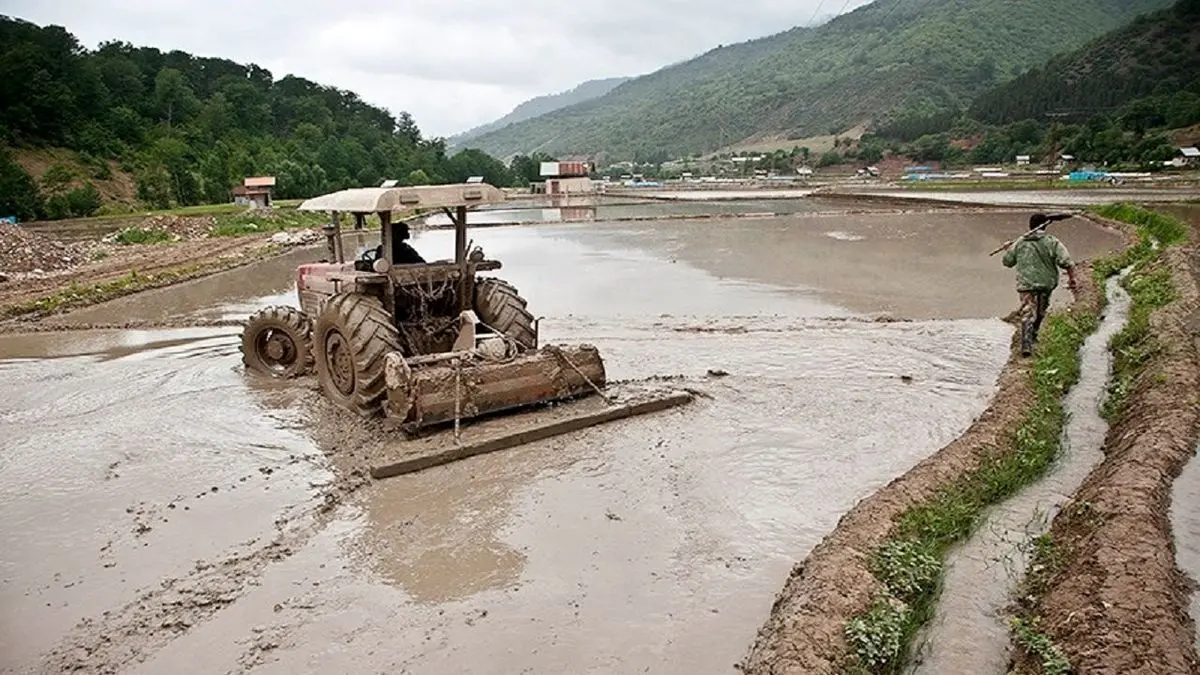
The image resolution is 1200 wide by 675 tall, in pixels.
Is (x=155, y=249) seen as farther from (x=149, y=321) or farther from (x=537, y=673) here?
(x=537, y=673)

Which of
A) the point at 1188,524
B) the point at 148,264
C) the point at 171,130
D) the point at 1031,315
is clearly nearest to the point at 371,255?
the point at 1188,524

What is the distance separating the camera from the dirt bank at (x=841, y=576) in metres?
3.72

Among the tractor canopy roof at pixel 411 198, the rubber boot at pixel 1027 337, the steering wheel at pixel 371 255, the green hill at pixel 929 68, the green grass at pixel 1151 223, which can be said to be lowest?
the rubber boot at pixel 1027 337

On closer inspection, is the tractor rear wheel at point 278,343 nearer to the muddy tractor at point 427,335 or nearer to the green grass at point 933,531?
the muddy tractor at point 427,335

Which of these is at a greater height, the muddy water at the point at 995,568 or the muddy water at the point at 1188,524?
the muddy water at the point at 1188,524

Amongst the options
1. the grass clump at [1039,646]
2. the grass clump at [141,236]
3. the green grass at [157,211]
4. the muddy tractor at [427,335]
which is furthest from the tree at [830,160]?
the grass clump at [1039,646]

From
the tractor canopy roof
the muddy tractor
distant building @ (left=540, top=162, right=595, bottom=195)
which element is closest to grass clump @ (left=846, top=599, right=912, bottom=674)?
the muddy tractor

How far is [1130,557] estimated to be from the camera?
4.39 meters

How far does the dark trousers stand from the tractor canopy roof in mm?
5993

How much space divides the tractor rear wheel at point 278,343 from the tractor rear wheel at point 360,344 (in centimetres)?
176

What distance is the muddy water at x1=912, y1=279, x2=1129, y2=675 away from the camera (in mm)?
4008

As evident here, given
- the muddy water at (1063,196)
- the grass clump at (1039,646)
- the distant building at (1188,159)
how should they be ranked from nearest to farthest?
1. the grass clump at (1039,646)
2. the muddy water at (1063,196)
3. the distant building at (1188,159)

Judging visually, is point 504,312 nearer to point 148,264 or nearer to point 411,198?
point 411,198

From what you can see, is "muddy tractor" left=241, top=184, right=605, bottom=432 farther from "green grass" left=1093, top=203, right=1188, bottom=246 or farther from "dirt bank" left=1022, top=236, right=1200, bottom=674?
"green grass" left=1093, top=203, right=1188, bottom=246
